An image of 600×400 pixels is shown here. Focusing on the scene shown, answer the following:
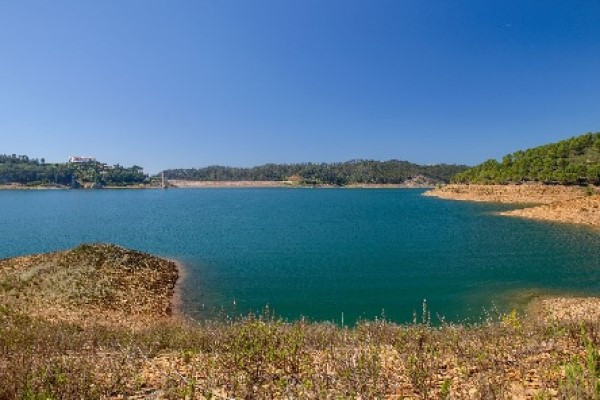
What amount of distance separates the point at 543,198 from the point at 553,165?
906 inches

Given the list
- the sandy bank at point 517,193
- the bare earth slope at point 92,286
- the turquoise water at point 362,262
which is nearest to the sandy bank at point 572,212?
the turquoise water at point 362,262

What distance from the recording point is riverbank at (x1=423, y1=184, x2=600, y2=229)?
205ft

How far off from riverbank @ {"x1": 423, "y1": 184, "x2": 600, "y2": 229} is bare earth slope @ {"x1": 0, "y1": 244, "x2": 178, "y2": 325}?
191 ft

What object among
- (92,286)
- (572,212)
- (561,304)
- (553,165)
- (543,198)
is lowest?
(92,286)

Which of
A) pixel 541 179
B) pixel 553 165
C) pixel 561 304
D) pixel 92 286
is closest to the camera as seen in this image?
pixel 561 304

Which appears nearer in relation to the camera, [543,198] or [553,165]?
[543,198]

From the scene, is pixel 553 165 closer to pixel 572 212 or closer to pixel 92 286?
pixel 572 212

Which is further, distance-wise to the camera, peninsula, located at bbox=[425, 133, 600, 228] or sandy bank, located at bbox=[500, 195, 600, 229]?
peninsula, located at bbox=[425, 133, 600, 228]

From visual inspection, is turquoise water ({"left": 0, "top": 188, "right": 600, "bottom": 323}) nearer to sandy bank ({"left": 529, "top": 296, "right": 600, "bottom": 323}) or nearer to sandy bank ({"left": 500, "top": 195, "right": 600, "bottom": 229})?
sandy bank ({"left": 529, "top": 296, "right": 600, "bottom": 323})

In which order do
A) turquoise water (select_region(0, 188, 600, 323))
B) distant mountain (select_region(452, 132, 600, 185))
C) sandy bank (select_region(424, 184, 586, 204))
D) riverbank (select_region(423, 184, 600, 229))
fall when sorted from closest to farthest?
1. turquoise water (select_region(0, 188, 600, 323))
2. riverbank (select_region(423, 184, 600, 229))
3. sandy bank (select_region(424, 184, 586, 204))
4. distant mountain (select_region(452, 132, 600, 185))

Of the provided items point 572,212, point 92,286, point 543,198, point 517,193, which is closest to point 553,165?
point 517,193

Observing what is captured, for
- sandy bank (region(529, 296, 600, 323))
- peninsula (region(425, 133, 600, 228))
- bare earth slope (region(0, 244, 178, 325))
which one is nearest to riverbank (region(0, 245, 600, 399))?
bare earth slope (region(0, 244, 178, 325))

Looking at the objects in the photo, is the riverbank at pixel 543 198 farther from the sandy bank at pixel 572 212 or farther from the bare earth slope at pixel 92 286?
the bare earth slope at pixel 92 286

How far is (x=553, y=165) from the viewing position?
114 metres
